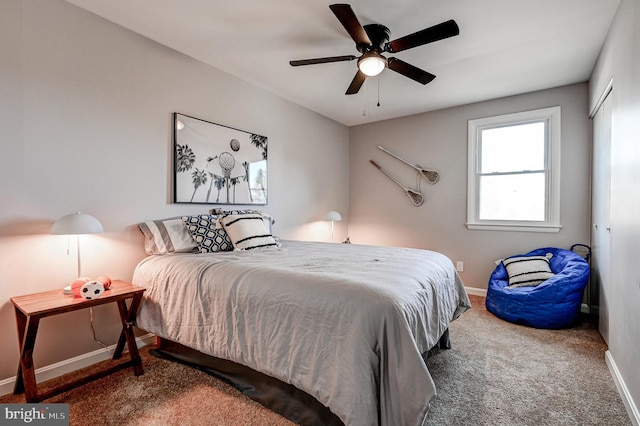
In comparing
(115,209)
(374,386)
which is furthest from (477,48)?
(115,209)

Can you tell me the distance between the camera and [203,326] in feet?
6.16

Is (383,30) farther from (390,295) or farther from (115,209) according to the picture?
(115,209)

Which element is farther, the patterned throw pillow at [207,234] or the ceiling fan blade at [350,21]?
the patterned throw pillow at [207,234]

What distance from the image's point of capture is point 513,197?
150 inches

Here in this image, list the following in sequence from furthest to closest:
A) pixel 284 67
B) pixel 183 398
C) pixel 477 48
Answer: pixel 284 67
pixel 477 48
pixel 183 398

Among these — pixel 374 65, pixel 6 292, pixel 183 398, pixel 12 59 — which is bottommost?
pixel 183 398

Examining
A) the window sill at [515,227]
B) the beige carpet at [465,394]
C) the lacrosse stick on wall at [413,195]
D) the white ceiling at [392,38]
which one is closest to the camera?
the beige carpet at [465,394]

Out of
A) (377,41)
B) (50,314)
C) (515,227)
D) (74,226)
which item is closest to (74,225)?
(74,226)

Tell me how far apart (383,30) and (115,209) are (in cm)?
239

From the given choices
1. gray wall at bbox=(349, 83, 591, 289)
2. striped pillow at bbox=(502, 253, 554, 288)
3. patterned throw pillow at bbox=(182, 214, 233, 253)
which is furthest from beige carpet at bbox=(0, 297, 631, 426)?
gray wall at bbox=(349, 83, 591, 289)

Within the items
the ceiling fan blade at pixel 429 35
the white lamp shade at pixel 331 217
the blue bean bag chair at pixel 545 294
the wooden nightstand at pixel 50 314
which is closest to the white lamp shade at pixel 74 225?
the wooden nightstand at pixel 50 314

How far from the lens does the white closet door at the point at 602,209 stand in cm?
247

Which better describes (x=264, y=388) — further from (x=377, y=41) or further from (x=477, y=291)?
(x=477, y=291)

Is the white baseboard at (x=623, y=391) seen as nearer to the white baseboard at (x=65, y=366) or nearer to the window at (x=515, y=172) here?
the window at (x=515, y=172)
